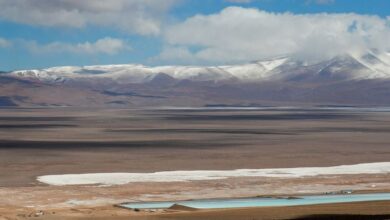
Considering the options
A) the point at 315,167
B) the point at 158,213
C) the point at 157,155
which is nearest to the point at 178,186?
the point at 158,213

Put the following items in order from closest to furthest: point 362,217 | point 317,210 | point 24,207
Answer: point 362,217 < point 317,210 < point 24,207

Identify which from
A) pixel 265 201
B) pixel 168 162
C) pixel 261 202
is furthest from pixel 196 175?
pixel 261 202

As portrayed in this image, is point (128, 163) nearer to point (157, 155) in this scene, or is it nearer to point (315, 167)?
point (157, 155)

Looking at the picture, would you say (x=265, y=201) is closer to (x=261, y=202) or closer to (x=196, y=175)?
(x=261, y=202)

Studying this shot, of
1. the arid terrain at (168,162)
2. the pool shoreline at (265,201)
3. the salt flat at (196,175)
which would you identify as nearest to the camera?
the pool shoreline at (265,201)

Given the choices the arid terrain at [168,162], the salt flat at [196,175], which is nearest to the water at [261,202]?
the arid terrain at [168,162]

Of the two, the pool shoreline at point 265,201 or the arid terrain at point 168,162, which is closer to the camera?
the pool shoreline at point 265,201

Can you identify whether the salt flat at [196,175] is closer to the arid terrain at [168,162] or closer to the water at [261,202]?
the arid terrain at [168,162]

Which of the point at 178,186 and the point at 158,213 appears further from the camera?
the point at 178,186
